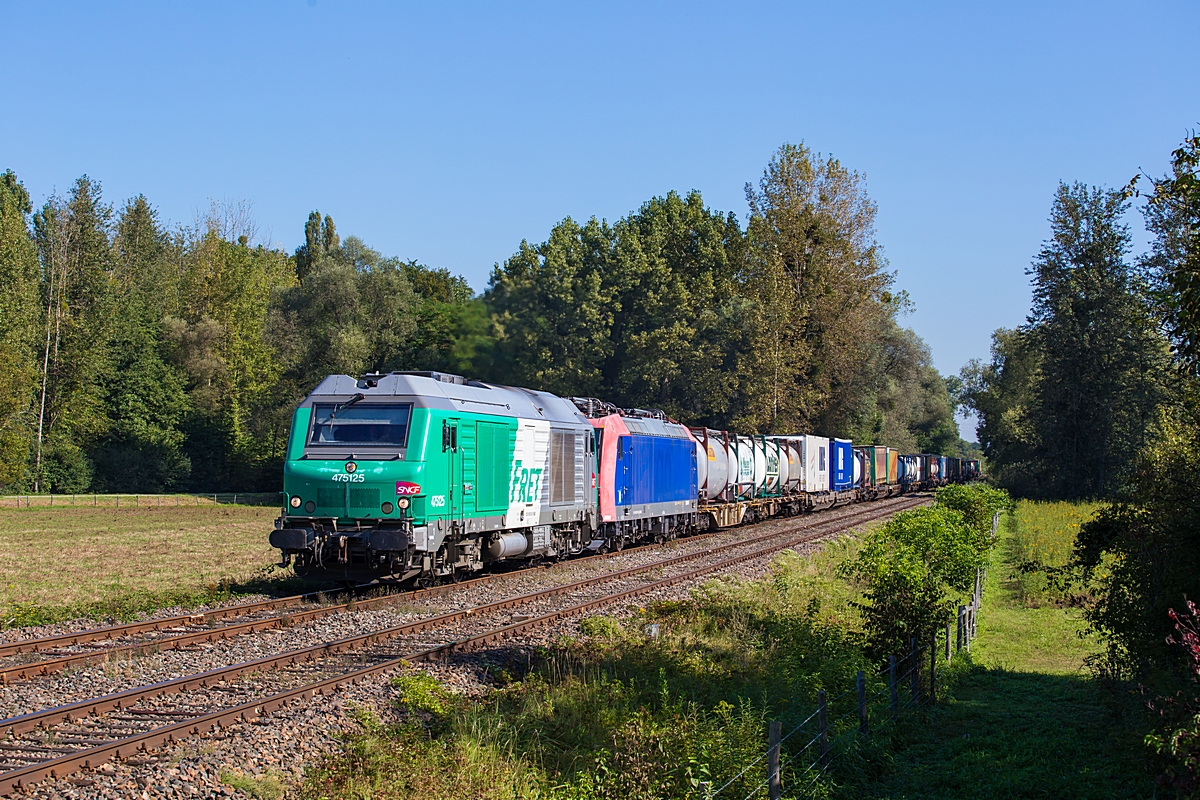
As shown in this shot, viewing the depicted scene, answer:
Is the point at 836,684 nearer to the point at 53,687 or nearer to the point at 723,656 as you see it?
the point at 723,656

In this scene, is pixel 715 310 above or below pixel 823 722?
above

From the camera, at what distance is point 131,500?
55.7m

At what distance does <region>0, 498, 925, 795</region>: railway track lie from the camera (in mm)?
8828

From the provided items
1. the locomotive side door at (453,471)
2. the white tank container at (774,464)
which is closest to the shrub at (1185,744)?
the locomotive side door at (453,471)

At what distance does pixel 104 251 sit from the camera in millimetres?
63344

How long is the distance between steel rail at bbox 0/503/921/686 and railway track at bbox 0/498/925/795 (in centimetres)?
115

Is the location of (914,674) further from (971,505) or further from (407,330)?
(407,330)

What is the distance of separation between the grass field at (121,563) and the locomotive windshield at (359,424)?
11.9 ft

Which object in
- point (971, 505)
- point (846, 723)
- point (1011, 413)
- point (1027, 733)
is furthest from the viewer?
point (1011, 413)

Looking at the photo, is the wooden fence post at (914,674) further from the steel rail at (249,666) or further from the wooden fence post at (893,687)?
the steel rail at (249,666)

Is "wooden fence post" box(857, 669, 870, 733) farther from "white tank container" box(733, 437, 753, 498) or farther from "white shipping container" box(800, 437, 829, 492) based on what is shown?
"white shipping container" box(800, 437, 829, 492)

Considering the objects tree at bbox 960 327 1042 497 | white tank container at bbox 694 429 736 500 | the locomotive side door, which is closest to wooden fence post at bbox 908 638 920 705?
the locomotive side door

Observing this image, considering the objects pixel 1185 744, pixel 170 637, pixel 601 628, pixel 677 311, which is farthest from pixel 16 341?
pixel 1185 744

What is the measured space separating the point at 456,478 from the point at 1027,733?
1038cm
